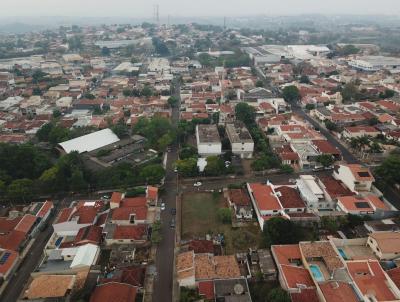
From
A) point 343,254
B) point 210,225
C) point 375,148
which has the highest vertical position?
point 375,148

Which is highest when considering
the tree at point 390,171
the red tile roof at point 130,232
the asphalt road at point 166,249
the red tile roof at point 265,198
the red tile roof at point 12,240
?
the tree at point 390,171

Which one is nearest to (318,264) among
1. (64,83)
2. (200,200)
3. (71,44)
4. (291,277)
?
(291,277)

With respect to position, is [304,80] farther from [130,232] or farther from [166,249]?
[130,232]

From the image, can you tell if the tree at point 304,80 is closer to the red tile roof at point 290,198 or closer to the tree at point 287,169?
the tree at point 287,169

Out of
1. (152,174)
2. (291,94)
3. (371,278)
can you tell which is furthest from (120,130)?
(371,278)

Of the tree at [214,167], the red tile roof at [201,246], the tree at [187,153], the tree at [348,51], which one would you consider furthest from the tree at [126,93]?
the tree at [348,51]

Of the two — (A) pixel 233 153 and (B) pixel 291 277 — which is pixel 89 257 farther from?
(A) pixel 233 153
